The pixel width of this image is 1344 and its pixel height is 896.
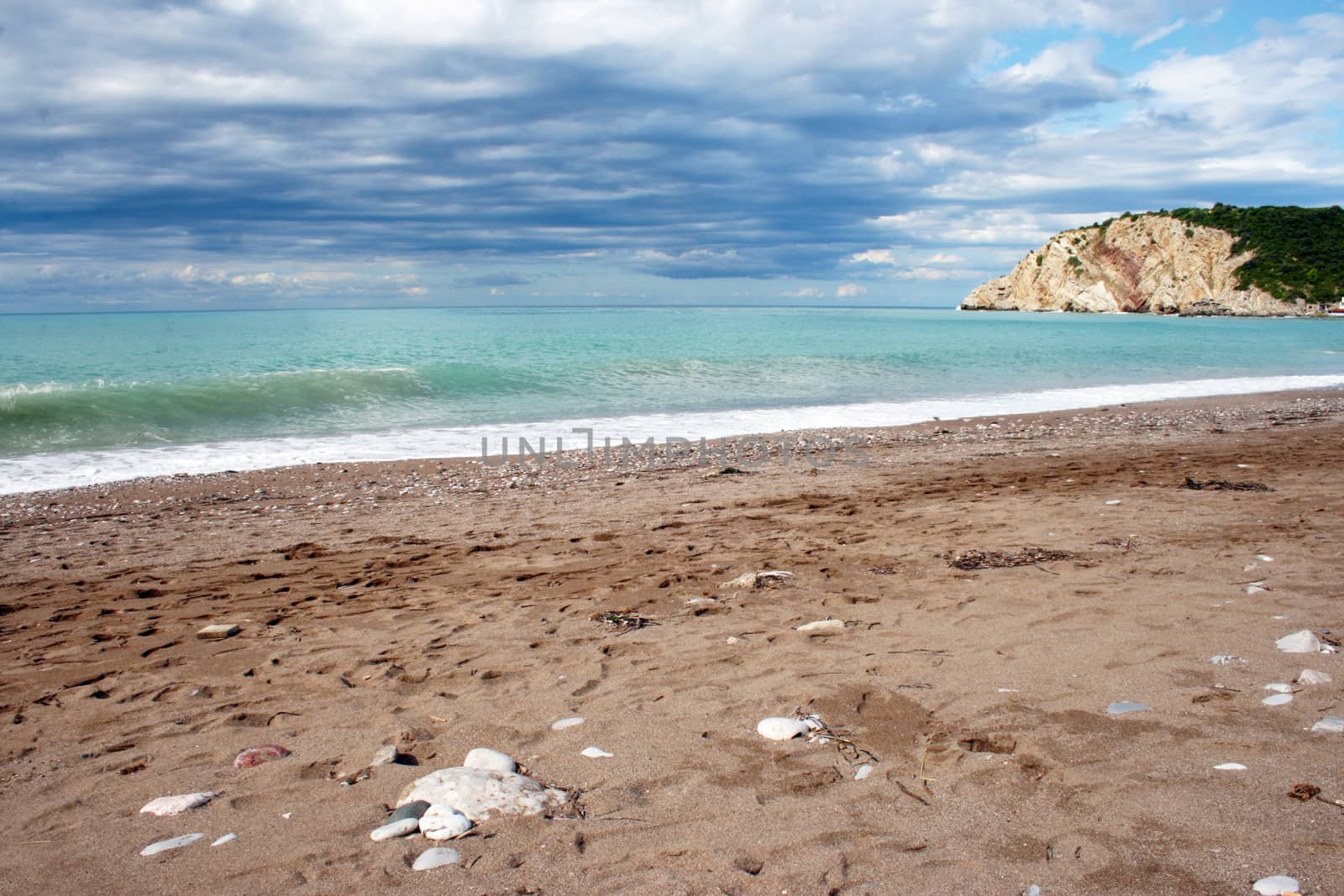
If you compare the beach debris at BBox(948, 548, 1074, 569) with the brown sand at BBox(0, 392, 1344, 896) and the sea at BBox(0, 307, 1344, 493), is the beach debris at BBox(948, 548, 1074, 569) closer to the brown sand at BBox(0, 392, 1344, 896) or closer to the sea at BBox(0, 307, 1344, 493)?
the brown sand at BBox(0, 392, 1344, 896)

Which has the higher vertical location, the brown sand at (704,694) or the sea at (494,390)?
the sea at (494,390)

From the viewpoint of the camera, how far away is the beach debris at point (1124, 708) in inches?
134

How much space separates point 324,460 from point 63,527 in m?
4.52

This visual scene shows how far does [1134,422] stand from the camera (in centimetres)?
1586

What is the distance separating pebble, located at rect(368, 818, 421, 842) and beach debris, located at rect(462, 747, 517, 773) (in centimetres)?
39

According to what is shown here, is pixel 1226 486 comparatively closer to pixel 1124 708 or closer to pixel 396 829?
pixel 1124 708

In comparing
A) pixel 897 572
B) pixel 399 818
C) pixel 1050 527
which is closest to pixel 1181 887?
pixel 399 818

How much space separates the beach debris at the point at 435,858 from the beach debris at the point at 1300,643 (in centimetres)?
384

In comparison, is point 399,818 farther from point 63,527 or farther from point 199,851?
point 63,527

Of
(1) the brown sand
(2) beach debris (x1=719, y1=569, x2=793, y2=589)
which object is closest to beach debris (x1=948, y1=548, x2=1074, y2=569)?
(1) the brown sand

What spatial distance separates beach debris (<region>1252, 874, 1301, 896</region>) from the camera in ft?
7.23

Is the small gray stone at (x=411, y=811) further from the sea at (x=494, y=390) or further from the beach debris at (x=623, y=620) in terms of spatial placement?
the sea at (x=494, y=390)

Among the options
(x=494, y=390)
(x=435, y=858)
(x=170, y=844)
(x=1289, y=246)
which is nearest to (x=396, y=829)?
(x=435, y=858)

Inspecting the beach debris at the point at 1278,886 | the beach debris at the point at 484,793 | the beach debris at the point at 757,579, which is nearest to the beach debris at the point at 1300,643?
the beach debris at the point at 1278,886
